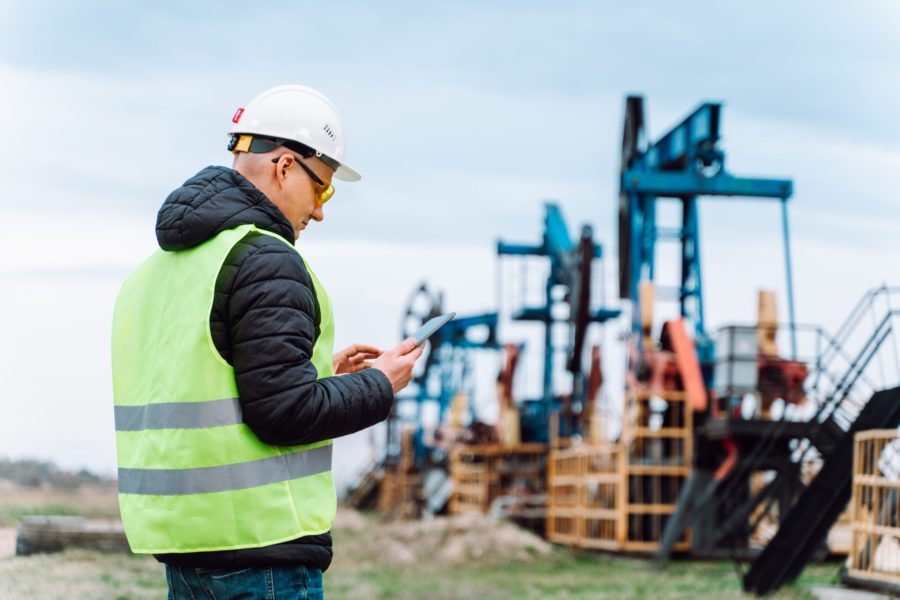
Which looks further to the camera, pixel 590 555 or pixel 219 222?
pixel 590 555

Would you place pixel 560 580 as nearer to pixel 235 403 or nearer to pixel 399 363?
pixel 399 363

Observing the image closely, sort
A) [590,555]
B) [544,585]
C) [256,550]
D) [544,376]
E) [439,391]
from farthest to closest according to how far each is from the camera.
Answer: [439,391], [544,376], [590,555], [544,585], [256,550]

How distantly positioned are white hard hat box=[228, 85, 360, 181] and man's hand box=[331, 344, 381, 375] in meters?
0.50

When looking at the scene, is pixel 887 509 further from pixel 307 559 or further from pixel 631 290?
pixel 631 290

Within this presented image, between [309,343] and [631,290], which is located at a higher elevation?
[631,290]

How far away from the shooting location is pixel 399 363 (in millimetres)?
2883

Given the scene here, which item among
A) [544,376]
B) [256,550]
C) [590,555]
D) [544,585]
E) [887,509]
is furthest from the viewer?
[544,376]

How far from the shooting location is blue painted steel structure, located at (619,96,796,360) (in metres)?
21.4

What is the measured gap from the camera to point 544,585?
1491 cm

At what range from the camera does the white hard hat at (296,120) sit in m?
2.92

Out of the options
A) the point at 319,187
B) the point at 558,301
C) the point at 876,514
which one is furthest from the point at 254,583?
the point at 558,301

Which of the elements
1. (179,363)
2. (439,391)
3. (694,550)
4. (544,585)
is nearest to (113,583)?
(544,585)

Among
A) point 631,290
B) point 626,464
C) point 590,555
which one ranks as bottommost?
point 590,555

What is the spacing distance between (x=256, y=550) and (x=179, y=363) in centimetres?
41
